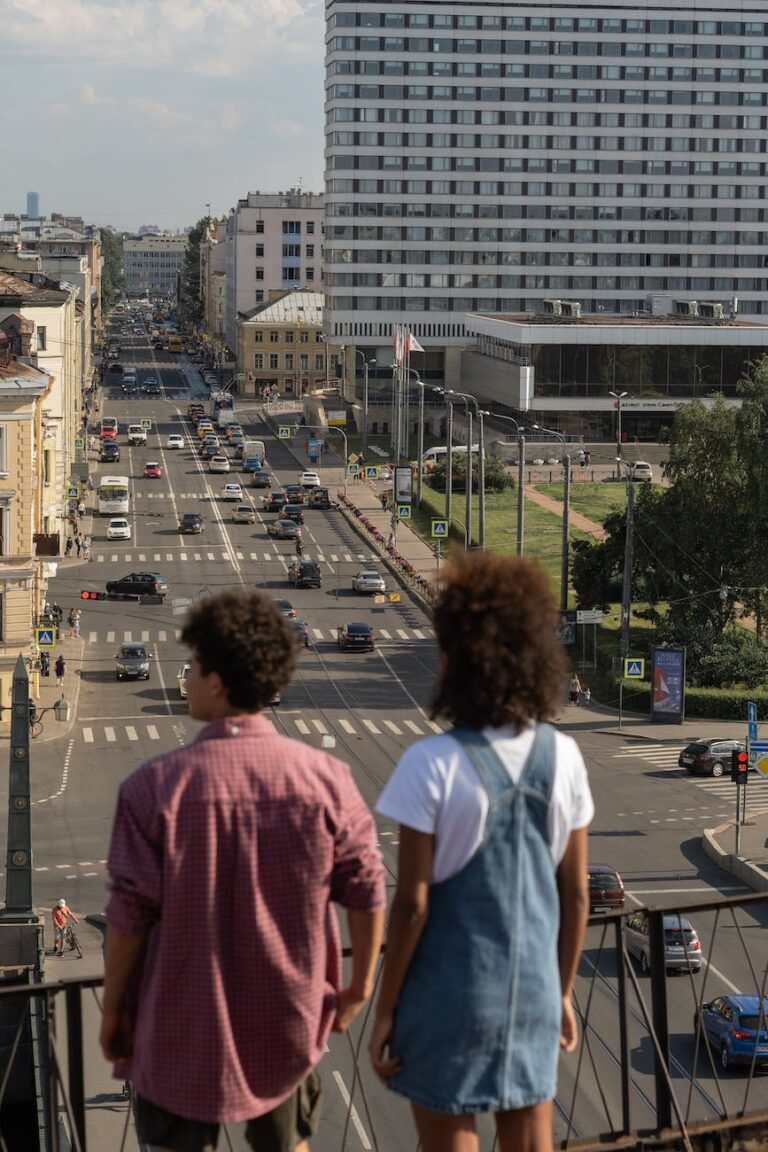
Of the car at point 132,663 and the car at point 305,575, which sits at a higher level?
the car at point 305,575

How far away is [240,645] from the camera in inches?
227

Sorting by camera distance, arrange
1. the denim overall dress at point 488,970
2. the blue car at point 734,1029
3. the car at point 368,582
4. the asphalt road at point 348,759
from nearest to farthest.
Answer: the denim overall dress at point 488,970 → the asphalt road at point 348,759 → the blue car at point 734,1029 → the car at point 368,582

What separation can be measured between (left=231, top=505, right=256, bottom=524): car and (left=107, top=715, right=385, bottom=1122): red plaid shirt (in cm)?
8296

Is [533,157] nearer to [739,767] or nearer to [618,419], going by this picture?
[618,419]

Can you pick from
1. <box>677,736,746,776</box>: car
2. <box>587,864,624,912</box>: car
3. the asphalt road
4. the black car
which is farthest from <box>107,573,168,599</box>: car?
the black car

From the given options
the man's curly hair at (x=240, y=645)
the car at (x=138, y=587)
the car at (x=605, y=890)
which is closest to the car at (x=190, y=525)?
the car at (x=138, y=587)

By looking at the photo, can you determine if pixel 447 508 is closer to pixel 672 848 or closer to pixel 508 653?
pixel 672 848

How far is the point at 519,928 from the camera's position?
18.5 feet

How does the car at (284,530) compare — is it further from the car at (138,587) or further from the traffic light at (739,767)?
the traffic light at (739,767)

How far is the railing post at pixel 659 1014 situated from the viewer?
7.86 m

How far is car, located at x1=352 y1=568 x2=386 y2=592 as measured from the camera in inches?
2798

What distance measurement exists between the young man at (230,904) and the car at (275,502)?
283 feet

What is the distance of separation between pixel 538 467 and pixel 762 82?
160 ft

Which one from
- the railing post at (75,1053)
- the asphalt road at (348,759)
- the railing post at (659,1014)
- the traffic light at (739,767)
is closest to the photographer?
the railing post at (75,1053)
